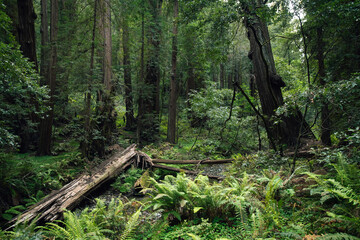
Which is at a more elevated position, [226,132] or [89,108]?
[89,108]

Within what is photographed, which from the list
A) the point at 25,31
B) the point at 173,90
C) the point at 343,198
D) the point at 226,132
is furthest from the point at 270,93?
the point at 25,31

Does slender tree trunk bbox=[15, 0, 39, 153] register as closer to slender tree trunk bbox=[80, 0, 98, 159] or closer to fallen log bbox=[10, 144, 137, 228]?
slender tree trunk bbox=[80, 0, 98, 159]

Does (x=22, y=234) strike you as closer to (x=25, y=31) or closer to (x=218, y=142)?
A: (x=218, y=142)

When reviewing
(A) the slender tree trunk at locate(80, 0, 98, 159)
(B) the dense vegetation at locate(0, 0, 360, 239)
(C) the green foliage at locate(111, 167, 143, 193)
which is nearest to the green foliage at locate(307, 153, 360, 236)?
(B) the dense vegetation at locate(0, 0, 360, 239)

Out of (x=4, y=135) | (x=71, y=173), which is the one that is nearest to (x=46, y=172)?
(x=71, y=173)

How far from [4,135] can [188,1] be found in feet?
22.8

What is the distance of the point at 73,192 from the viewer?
17.1 feet

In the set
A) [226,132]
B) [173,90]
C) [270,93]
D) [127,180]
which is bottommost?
[127,180]

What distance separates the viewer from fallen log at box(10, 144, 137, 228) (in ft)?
14.2

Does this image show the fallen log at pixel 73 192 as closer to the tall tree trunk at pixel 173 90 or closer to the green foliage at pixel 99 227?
the green foliage at pixel 99 227

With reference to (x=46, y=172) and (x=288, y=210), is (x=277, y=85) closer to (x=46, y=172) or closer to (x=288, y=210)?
(x=288, y=210)

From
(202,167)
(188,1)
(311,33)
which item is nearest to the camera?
(311,33)

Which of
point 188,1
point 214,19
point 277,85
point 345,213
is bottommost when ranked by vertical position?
point 345,213

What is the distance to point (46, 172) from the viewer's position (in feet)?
21.7
